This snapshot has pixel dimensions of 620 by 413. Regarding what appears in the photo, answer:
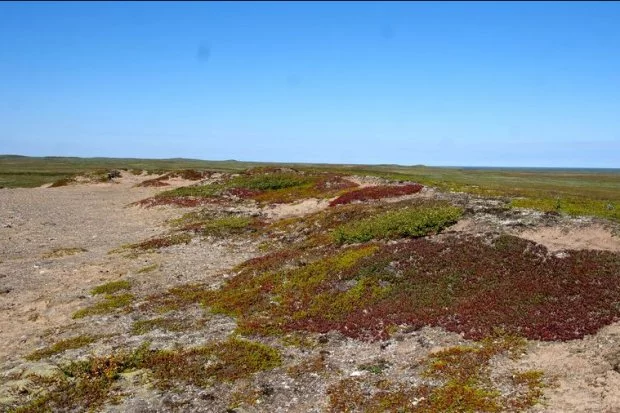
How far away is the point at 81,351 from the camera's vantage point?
61.4ft

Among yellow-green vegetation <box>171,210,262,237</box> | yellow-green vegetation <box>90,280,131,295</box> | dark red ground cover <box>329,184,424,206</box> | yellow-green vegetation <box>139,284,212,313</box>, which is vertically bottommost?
yellow-green vegetation <box>90,280,131,295</box>

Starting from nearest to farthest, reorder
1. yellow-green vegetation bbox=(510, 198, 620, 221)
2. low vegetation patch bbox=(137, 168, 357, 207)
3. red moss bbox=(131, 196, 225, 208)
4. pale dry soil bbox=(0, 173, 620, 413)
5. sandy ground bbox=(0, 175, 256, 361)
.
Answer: pale dry soil bbox=(0, 173, 620, 413), sandy ground bbox=(0, 175, 256, 361), yellow-green vegetation bbox=(510, 198, 620, 221), low vegetation patch bbox=(137, 168, 357, 207), red moss bbox=(131, 196, 225, 208)

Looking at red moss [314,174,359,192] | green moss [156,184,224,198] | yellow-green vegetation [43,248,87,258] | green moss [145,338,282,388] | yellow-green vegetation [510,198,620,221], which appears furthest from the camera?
green moss [156,184,224,198]

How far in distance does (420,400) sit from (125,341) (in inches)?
469

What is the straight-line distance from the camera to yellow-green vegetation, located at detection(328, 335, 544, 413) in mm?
13391

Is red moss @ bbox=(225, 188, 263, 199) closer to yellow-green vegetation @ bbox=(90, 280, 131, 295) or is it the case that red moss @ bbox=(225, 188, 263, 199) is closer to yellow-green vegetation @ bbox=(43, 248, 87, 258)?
yellow-green vegetation @ bbox=(43, 248, 87, 258)

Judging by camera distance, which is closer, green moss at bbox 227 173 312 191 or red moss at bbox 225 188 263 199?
red moss at bbox 225 188 263 199

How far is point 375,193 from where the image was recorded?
51344 millimetres

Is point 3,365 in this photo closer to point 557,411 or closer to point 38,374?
point 38,374

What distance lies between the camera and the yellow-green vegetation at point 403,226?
95.7ft

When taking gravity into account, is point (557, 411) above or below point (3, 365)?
above

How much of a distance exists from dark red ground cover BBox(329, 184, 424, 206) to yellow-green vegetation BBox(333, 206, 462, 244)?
17.6 m

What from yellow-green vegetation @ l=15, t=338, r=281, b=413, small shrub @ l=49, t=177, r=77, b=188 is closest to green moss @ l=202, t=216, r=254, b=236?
yellow-green vegetation @ l=15, t=338, r=281, b=413

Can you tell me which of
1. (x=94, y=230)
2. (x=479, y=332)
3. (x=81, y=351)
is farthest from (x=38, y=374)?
(x=94, y=230)
